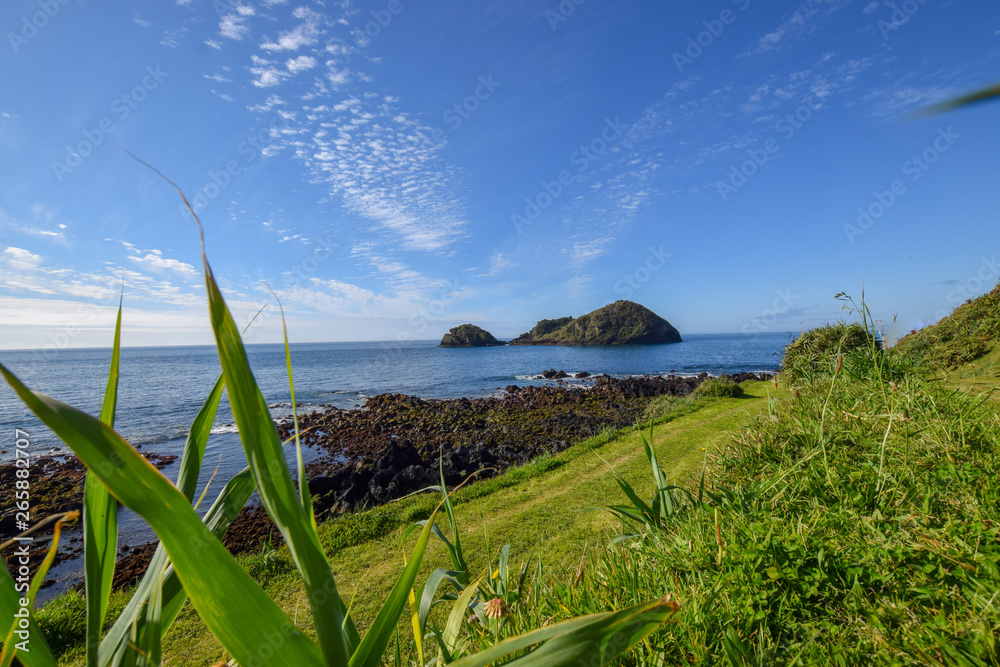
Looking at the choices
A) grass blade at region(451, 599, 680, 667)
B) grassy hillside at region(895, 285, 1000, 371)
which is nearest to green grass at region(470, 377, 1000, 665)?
grass blade at region(451, 599, 680, 667)

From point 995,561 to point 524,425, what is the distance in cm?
1524

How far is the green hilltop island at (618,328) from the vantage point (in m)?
84.5

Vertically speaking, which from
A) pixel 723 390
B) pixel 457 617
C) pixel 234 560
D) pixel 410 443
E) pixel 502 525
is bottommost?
pixel 410 443

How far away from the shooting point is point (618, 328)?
3319 inches

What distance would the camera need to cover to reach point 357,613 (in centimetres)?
459

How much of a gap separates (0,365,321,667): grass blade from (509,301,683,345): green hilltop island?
86.4 metres

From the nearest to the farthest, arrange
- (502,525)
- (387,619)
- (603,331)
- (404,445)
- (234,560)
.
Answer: (234,560)
(387,619)
(502,525)
(404,445)
(603,331)

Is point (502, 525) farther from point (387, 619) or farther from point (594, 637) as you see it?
point (594, 637)

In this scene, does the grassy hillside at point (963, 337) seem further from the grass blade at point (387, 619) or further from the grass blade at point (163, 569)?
the grass blade at point (163, 569)

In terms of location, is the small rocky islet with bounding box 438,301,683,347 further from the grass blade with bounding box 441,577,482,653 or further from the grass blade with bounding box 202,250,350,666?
the grass blade with bounding box 202,250,350,666

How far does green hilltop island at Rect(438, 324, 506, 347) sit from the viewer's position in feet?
315

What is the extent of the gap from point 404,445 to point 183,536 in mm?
11921

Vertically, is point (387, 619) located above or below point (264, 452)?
below

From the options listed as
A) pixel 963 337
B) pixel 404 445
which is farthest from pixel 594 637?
pixel 404 445
